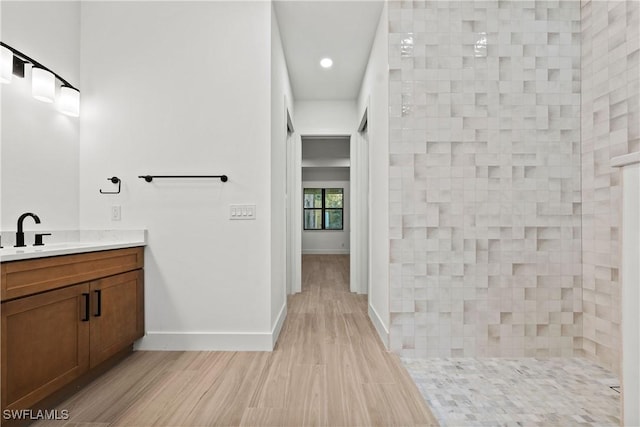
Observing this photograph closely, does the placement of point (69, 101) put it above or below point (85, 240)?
above

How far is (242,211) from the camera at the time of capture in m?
2.57

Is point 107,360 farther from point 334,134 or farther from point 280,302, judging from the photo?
point 334,134

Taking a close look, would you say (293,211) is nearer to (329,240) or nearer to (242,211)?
(242,211)

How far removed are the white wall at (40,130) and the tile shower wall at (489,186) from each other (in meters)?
2.27

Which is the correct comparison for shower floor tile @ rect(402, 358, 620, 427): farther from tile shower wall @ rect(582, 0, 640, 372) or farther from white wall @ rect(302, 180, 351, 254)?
white wall @ rect(302, 180, 351, 254)

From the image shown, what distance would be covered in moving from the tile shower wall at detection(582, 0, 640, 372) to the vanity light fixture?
135 inches

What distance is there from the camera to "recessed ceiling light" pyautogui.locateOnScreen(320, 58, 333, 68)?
145 inches

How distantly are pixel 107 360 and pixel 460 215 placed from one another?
247 cm

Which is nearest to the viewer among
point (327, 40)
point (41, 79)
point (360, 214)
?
point (41, 79)

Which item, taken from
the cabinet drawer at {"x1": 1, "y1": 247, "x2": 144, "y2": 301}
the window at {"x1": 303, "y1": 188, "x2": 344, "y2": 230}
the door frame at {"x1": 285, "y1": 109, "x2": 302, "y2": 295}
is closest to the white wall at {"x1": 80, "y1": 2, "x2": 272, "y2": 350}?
the cabinet drawer at {"x1": 1, "y1": 247, "x2": 144, "y2": 301}

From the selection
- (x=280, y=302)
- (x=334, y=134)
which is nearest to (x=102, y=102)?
(x=280, y=302)

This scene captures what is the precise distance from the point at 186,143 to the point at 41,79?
88 cm

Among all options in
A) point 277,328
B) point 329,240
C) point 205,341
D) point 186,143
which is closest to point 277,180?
point 186,143

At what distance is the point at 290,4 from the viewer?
2.76 metres
